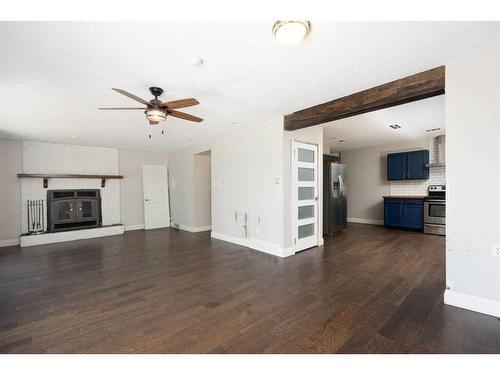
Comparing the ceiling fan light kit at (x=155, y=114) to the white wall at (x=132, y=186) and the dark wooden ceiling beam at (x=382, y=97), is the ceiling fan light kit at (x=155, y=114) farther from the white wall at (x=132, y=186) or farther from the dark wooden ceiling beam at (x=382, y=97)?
the white wall at (x=132, y=186)

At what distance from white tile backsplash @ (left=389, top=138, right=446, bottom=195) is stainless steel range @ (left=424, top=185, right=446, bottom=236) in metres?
0.49

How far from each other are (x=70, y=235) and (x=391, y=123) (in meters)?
7.89

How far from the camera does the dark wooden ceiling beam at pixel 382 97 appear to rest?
234 cm

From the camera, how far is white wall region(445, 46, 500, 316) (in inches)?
79.3

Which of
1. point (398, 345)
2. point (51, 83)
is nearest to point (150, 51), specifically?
point (51, 83)

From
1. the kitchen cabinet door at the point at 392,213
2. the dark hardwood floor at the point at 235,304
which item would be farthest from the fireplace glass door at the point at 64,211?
the kitchen cabinet door at the point at 392,213

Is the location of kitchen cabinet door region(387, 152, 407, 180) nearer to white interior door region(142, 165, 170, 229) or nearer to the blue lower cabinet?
the blue lower cabinet

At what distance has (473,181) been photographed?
211 cm

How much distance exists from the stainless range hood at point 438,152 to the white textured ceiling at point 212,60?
4.68 m

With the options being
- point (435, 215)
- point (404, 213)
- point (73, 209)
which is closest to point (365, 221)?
point (404, 213)

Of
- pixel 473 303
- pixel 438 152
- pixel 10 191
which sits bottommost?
pixel 473 303

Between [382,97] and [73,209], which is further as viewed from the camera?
[73,209]

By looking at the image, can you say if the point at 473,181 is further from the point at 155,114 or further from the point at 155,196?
the point at 155,196
